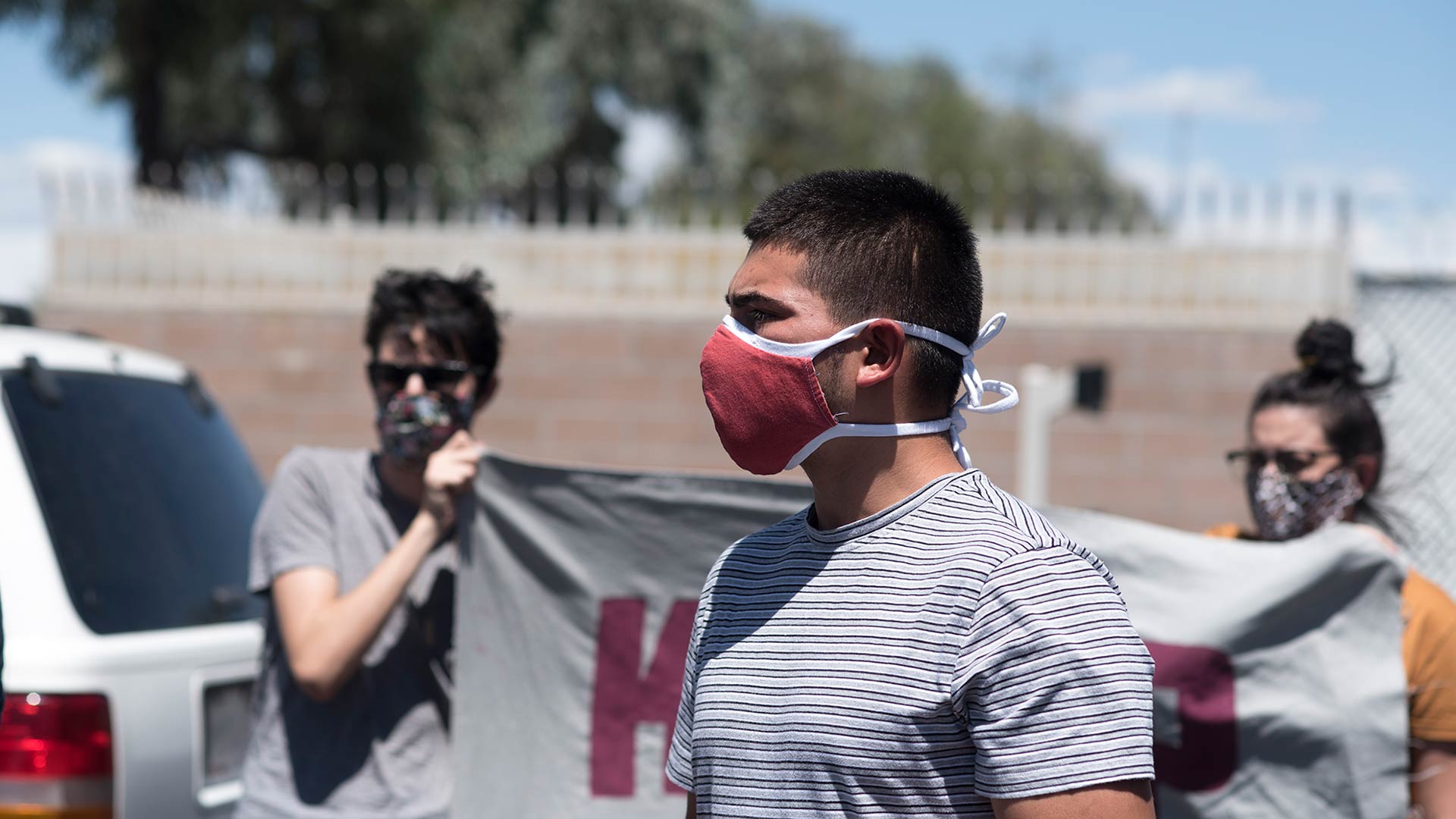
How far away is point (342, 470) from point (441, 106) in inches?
669

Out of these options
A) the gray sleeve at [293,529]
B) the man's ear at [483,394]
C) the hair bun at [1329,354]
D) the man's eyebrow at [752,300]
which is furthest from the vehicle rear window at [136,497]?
the hair bun at [1329,354]

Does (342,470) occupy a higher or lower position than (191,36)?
lower

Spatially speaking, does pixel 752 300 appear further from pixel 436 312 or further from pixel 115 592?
pixel 115 592

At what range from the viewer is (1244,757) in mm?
3158

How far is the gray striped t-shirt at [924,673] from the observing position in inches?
60.2

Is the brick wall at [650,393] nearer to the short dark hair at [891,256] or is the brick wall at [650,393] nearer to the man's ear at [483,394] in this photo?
the man's ear at [483,394]

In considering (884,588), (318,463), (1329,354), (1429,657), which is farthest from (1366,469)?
(318,463)

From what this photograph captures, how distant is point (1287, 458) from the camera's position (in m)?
3.21

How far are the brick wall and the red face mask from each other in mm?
8036

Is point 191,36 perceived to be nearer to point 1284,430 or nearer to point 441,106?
point 441,106

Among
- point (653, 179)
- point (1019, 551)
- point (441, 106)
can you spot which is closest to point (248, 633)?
point (1019, 551)

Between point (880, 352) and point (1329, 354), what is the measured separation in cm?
197

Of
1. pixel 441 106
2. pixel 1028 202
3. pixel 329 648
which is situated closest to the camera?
pixel 329 648

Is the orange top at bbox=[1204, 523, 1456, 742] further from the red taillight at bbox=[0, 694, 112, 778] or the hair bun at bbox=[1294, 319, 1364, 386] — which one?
the red taillight at bbox=[0, 694, 112, 778]
